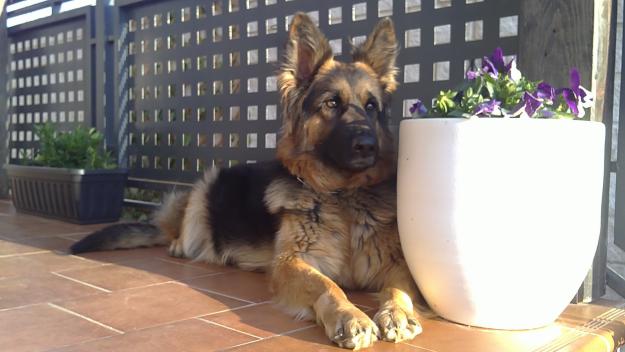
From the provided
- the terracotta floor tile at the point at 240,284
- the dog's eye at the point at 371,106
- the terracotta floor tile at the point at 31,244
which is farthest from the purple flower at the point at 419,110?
→ the terracotta floor tile at the point at 31,244

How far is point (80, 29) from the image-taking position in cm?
655

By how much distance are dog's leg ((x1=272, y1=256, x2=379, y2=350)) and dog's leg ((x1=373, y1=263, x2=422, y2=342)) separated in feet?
0.18

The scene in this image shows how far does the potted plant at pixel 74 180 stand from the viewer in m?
5.11

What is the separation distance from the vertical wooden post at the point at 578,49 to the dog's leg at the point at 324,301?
1191mm

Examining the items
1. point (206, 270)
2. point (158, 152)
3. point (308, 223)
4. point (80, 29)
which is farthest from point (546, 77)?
point (80, 29)

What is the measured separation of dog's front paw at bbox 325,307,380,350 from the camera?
205 centimetres

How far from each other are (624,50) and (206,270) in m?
2.64

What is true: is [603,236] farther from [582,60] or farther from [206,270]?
[206,270]

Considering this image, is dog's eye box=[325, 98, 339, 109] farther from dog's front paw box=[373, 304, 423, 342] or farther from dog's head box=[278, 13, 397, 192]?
dog's front paw box=[373, 304, 423, 342]

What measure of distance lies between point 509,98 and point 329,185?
1.13 m

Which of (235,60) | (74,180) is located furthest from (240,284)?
(74,180)

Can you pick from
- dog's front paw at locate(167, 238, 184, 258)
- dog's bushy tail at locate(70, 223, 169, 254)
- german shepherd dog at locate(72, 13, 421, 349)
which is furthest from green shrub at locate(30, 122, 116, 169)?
german shepherd dog at locate(72, 13, 421, 349)

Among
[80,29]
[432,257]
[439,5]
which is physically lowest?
[432,257]

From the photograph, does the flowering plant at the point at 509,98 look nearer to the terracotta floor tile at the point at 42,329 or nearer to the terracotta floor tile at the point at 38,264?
the terracotta floor tile at the point at 42,329
